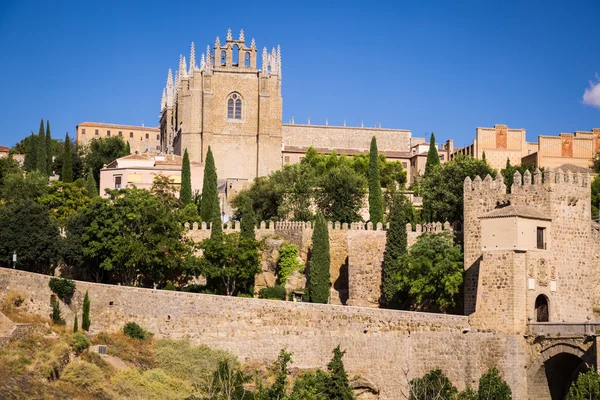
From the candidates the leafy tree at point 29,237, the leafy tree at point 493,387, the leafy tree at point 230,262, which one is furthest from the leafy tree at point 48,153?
the leafy tree at point 493,387

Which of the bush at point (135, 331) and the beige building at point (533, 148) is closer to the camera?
the bush at point (135, 331)

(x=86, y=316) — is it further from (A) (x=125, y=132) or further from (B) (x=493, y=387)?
(A) (x=125, y=132)

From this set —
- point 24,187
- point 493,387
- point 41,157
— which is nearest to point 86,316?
point 493,387

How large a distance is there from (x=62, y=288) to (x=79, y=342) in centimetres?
458

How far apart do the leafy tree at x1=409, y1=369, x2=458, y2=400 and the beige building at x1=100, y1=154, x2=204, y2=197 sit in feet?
109

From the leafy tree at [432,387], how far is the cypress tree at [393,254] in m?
8.89

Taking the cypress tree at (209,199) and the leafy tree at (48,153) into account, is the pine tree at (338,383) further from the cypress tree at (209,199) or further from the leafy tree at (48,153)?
the leafy tree at (48,153)

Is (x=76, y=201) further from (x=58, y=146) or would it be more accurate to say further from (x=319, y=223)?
(x=58, y=146)

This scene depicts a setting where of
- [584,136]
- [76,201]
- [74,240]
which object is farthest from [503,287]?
[584,136]

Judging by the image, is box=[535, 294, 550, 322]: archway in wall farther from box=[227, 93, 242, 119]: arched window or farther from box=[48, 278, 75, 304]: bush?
box=[227, 93, 242, 119]: arched window

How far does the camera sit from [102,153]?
272 ft

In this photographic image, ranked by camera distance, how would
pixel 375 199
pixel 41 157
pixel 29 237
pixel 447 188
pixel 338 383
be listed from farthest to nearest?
pixel 41 157, pixel 375 199, pixel 447 188, pixel 29 237, pixel 338 383

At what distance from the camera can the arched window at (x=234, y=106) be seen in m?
76.1

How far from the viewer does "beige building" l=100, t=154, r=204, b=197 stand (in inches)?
2741
